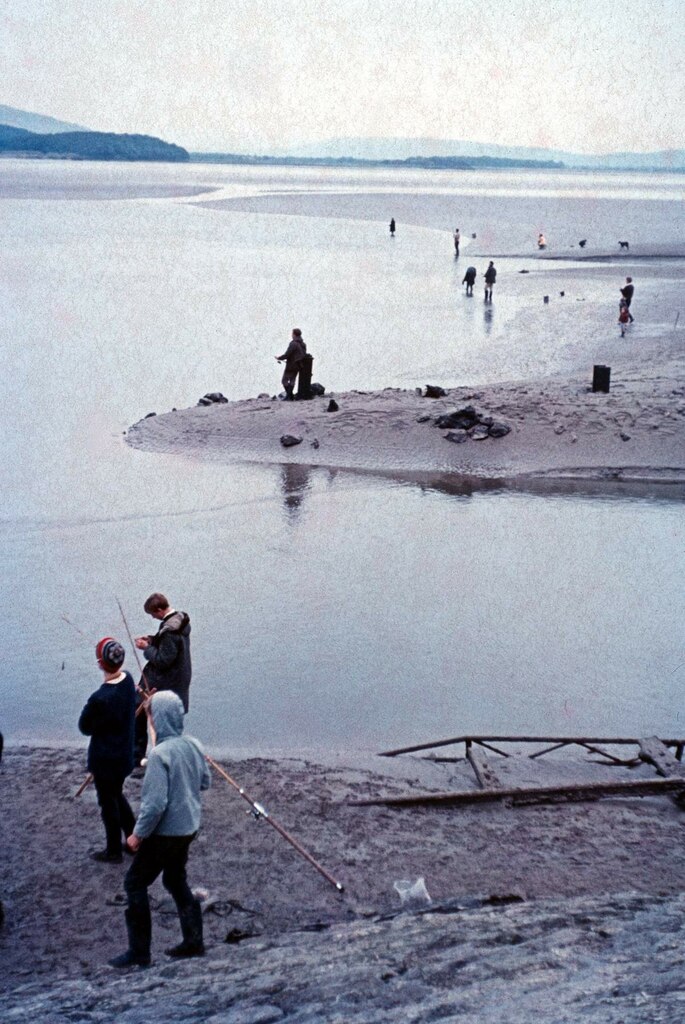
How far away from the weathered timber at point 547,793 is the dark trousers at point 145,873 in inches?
88.6

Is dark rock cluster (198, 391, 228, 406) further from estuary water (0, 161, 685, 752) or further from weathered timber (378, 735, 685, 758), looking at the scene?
weathered timber (378, 735, 685, 758)

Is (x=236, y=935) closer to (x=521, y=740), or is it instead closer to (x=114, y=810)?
(x=114, y=810)

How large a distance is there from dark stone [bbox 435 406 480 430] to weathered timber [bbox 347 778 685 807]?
1067cm

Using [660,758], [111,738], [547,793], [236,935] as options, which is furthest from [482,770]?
[111,738]

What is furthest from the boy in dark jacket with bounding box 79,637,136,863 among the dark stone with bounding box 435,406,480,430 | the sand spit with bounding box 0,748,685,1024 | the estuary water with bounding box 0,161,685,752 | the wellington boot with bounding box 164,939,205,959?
the dark stone with bounding box 435,406,480,430

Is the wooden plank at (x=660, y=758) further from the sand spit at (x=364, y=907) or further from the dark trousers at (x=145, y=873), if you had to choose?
the dark trousers at (x=145, y=873)

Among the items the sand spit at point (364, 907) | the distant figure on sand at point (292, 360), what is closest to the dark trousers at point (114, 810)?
the sand spit at point (364, 907)

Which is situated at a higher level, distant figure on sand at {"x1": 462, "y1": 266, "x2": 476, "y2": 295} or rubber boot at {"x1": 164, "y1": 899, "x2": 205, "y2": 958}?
distant figure on sand at {"x1": 462, "y1": 266, "x2": 476, "y2": 295}

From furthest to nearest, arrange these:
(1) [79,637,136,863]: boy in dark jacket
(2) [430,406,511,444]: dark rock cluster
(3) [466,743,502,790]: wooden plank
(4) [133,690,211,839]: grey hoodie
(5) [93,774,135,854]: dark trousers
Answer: (2) [430,406,511,444]: dark rock cluster, (3) [466,743,502,790]: wooden plank, (5) [93,774,135,854]: dark trousers, (1) [79,637,136,863]: boy in dark jacket, (4) [133,690,211,839]: grey hoodie

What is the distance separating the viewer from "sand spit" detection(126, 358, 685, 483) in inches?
681

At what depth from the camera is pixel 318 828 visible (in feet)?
24.3

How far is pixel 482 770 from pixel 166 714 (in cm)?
344

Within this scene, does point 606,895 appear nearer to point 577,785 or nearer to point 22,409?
point 577,785

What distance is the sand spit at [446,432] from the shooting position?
681 inches
